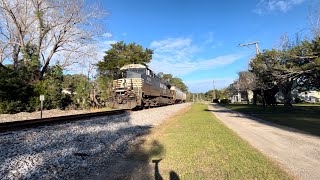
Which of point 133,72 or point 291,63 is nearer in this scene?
point 291,63

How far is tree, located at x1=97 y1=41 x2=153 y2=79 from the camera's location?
4628 cm

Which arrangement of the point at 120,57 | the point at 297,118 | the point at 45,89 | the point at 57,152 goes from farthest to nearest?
1. the point at 120,57
2. the point at 45,89
3. the point at 297,118
4. the point at 57,152

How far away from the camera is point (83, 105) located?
80.5 ft

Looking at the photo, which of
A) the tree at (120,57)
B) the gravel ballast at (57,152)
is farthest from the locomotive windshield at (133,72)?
the tree at (120,57)

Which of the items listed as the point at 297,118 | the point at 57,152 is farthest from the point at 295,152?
the point at 297,118

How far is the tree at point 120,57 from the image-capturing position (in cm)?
4628

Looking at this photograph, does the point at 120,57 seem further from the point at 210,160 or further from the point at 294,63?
the point at 210,160

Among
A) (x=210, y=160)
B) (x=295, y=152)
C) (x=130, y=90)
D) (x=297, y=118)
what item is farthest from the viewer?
(x=130, y=90)

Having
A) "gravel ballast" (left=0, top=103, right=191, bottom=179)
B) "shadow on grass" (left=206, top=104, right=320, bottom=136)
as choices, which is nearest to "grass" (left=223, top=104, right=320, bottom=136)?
"shadow on grass" (left=206, top=104, right=320, bottom=136)

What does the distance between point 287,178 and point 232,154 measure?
1722 millimetres

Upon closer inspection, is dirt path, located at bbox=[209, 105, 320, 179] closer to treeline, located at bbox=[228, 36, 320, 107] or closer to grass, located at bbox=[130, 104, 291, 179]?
grass, located at bbox=[130, 104, 291, 179]

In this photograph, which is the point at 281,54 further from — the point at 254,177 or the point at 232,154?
the point at 254,177

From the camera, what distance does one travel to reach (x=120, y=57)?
48281 millimetres

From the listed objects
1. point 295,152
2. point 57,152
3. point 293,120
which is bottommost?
point 295,152
